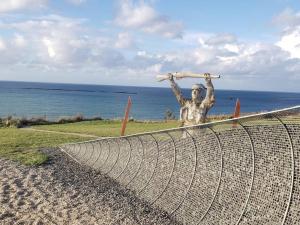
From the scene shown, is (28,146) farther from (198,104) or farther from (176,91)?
(198,104)

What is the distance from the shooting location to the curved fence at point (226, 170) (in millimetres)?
7121

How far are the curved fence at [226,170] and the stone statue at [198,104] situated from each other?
82 centimetres

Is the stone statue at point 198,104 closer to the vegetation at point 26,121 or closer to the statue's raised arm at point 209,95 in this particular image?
the statue's raised arm at point 209,95

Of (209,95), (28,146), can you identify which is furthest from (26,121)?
(209,95)

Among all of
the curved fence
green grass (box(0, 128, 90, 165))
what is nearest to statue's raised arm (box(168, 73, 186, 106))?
Answer: the curved fence

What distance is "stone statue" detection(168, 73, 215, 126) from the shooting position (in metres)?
11.2

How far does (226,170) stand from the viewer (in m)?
8.76

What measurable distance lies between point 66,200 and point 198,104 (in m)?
3.74

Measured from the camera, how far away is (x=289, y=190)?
7.08m

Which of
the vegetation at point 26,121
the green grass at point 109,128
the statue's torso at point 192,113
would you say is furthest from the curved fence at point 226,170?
the vegetation at point 26,121

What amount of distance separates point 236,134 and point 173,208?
2.51 m

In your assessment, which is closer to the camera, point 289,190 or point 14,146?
point 289,190

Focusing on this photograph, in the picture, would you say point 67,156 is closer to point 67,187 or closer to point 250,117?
point 67,187

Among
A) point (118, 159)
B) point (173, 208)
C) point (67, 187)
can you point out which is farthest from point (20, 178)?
point (173, 208)
